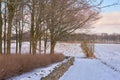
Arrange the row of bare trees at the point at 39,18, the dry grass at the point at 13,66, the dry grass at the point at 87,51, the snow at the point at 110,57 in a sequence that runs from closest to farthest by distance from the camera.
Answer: the dry grass at the point at 13,66, the row of bare trees at the point at 39,18, the snow at the point at 110,57, the dry grass at the point at 87,51

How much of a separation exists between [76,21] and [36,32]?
7.36 m

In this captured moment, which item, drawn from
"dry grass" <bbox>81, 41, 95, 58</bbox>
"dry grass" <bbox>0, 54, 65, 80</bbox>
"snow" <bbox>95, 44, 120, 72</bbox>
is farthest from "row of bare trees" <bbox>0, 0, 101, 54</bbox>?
"dry grass" <bbox>81, 41, 95, 58</bbox>

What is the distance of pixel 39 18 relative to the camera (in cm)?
2600

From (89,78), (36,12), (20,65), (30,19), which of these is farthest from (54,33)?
(20,65)

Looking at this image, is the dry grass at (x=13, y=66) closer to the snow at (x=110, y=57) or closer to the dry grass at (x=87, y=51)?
the snow at (x=110, y=57)

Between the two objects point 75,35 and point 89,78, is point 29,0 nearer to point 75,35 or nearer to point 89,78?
point 89,78

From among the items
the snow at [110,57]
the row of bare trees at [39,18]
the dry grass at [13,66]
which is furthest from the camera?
the snow at [110,57]

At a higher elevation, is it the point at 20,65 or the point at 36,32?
the point at 36,32

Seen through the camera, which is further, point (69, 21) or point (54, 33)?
point (54, 33)

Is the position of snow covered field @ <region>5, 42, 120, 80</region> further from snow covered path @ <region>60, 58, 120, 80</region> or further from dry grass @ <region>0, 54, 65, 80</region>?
dry grass @ <region>0, 54, 65, 80</region>

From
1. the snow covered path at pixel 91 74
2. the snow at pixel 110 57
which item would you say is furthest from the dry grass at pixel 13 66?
the snow at pixel 110 57

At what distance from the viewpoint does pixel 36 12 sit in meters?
26.1

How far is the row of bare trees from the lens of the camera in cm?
2051

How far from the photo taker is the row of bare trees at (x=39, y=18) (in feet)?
67.3
